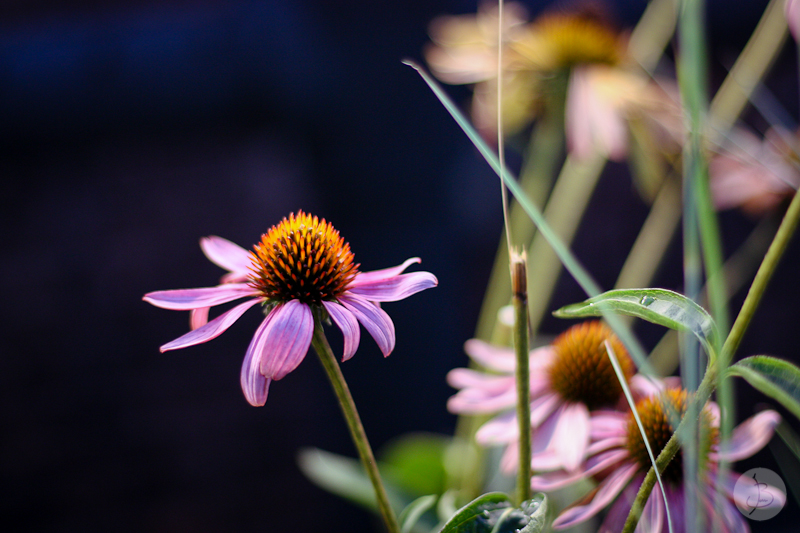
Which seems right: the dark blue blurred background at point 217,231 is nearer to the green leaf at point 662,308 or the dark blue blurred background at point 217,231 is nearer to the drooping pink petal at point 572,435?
the drooping pink petal at point 572,435

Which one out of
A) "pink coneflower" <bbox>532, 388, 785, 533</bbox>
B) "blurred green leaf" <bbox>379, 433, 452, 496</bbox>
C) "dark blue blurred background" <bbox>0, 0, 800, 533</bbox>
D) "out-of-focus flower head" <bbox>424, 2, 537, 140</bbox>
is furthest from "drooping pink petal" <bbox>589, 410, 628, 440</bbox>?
"dark blue blurred background" <bbox>0, 0, 800, 533</bbox>

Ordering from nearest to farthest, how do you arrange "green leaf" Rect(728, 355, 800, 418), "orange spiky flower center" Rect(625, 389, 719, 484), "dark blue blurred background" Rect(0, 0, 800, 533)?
1. "green leaf" Rect(728, 355, 800, 418)
2. "orange spiky flower center" Rect(625, 389, 719, 484)
3. "dark blue blurred background" Rect(0, 0, 800, 533)

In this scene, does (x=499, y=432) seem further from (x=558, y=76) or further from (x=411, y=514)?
(x=558, y=76)

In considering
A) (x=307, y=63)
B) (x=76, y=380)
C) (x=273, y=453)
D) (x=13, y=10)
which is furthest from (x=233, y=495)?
(x=13, y=10)

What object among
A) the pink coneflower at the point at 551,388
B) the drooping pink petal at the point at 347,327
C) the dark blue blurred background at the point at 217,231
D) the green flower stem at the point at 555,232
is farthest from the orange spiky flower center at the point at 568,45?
the dark blue blurred background at the point at 217,231

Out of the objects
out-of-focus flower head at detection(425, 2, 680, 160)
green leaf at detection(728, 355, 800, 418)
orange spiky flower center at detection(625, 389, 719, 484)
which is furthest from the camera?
out-of-focus flower head at detection(425, 2, 680, 160)

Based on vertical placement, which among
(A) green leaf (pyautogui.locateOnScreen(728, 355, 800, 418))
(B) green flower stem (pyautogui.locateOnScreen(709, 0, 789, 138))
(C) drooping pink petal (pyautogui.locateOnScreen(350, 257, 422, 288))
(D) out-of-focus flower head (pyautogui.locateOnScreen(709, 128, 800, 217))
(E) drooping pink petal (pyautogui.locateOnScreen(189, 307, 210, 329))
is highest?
(B) green flower stem (pyautogui.locateOnScreen(709, 0, 789, 138))

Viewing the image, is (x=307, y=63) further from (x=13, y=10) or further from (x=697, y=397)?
(x=697, y=397)

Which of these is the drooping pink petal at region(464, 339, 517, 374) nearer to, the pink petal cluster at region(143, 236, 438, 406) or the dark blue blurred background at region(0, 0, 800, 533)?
the pink petal cluster at region(143, 236, 438, 406)
